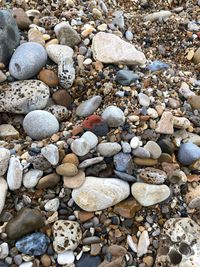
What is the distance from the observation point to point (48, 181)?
73.4 inches

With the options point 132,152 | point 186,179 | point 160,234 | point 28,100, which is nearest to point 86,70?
point 28,100

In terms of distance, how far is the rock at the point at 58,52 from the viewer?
2.21 meters

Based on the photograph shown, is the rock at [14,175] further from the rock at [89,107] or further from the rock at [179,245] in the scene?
the rock at [179,245]

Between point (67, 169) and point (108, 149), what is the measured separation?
18 cm

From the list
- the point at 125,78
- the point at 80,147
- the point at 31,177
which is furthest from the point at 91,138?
the point at 125,78

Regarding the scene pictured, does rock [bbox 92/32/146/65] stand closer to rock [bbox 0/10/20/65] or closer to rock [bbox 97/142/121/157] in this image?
rock [bbox 0/10/20/65]

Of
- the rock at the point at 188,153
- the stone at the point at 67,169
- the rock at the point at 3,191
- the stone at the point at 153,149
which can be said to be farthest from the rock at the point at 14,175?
the rock at the point at 188,153

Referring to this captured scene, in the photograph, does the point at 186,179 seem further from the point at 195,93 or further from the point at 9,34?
the point at 9,34

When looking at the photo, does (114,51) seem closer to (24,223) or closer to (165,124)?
(165,124)

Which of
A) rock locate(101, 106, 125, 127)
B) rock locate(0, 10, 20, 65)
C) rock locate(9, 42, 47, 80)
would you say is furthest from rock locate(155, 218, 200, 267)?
rock locate(0, 10, 20, 65)

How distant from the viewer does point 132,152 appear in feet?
6.38

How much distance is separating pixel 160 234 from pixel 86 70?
32.1 inches

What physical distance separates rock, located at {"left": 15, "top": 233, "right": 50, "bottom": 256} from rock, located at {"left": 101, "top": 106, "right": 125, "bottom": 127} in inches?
21.0

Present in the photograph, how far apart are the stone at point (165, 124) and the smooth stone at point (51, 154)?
17.3 inches
